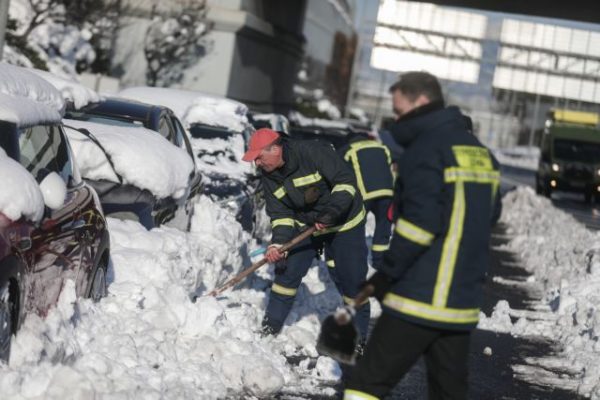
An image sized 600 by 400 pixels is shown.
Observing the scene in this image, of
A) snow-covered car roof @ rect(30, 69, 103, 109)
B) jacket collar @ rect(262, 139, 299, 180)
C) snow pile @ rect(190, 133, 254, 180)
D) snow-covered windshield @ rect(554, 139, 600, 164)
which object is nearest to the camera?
jacket collar @ rect(262, 139, 299, 180)

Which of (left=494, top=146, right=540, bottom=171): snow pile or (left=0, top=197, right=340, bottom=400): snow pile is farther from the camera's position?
(left=494, top=146, right=540, bottom=171): snow pile

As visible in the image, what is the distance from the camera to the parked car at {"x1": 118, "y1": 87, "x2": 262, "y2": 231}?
14281 mm

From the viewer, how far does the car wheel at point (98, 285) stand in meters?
7.94

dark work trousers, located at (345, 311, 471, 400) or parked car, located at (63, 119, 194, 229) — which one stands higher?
parked car, located at (63, 119, 194, 229)

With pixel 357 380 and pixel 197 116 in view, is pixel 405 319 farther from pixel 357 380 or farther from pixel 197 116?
pixel 197 116

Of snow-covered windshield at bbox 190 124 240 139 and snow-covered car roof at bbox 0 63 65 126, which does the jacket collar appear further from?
snow-covered windshield at bbox 190 124 240 139

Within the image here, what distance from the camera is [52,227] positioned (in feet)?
22.3

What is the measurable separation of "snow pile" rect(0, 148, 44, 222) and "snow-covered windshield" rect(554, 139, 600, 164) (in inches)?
1412

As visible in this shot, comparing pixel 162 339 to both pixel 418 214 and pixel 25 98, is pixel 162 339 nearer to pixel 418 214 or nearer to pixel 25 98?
pixel 25 98

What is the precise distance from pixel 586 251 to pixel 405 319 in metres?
11.2

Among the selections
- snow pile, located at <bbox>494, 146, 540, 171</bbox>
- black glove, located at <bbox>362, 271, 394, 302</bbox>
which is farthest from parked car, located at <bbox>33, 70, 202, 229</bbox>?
snow pile, located at <bbox>494, 146, 540, 171</bbox>

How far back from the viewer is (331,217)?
9.05 metres

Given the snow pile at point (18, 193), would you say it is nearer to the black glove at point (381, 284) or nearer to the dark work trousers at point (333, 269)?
the black glove at point (381, 284)

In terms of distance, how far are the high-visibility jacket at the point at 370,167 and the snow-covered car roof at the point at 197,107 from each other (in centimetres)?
549
